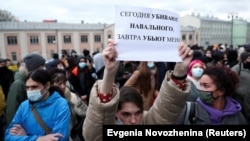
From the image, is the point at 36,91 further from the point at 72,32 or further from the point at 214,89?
the point at 72,32

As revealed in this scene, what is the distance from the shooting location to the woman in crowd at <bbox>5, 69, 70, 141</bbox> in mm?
2617

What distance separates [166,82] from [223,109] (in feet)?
3.10

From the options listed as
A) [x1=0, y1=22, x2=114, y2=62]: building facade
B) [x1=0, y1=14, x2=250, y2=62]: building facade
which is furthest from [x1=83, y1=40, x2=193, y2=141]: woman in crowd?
[x1=0, y1=22, x2=114, y2=62]: building facade

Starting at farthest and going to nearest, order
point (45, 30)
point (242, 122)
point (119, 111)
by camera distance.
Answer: point (45, 30), point (242, 122), point (119, 111)

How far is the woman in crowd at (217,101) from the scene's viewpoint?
7.69ft

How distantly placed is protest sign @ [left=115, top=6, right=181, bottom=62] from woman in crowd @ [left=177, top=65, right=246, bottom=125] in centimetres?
77

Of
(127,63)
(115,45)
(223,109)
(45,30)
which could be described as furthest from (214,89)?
(45,30)

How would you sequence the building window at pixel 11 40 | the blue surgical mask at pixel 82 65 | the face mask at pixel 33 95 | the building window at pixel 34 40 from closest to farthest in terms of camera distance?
the face mask at pixel 33 95
the blue surgical mask at pixel 82 65
the building window at pixel 11 40
the building window at pixel 34 40

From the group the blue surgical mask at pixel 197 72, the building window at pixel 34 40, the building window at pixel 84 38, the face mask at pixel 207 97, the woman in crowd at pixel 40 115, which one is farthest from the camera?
the building window at pixel 84 38

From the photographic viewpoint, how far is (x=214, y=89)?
8.25 feet

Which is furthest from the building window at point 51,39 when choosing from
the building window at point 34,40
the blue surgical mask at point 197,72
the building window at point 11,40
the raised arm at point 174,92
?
the raised arm at point 174,92

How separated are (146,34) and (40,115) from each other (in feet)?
5.15

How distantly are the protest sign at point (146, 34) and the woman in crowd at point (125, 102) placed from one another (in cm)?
7

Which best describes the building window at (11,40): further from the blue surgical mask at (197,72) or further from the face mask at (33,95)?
the face mask at (33,95)
